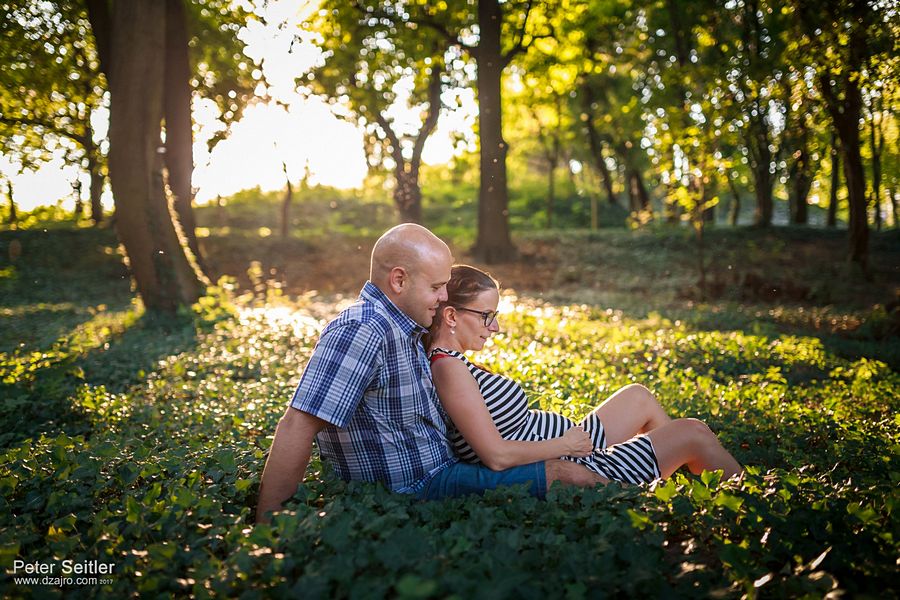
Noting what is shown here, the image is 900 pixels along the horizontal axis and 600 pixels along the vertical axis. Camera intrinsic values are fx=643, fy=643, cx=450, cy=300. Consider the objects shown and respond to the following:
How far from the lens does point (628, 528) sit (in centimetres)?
262

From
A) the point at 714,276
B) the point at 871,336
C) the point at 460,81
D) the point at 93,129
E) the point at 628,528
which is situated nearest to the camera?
the point at 628,528

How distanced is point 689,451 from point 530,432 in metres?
0.96

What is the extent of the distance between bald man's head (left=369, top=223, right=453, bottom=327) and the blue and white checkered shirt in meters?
0.06

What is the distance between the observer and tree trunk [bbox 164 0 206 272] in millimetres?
14617

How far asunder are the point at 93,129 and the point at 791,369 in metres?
Answer: 16.6

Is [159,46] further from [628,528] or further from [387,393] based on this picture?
[628,528]

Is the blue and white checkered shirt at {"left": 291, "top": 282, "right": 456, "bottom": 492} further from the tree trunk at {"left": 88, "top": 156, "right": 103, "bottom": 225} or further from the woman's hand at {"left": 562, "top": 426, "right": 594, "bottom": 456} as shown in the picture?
the tree trunk at {"left": 88, "top": 156, "right": 103, "bottom": 225}

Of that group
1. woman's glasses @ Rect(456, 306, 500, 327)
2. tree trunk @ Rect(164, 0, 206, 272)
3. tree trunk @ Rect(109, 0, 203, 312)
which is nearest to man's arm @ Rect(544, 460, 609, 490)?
woman's glasses @ Rect(456, 306, 500, 327)

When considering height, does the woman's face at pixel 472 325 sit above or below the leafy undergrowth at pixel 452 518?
above

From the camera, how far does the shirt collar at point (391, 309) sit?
3.25 m

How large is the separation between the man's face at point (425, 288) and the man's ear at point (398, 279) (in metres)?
0.02

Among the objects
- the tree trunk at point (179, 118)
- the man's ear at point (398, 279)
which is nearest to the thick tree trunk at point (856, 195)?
the man's ear at point (398, 279)

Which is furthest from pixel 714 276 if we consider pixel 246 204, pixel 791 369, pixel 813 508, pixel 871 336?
pixel 246 204

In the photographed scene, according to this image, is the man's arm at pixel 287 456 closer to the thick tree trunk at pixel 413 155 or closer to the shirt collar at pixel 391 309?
the shirt collar at pixel 391 309
